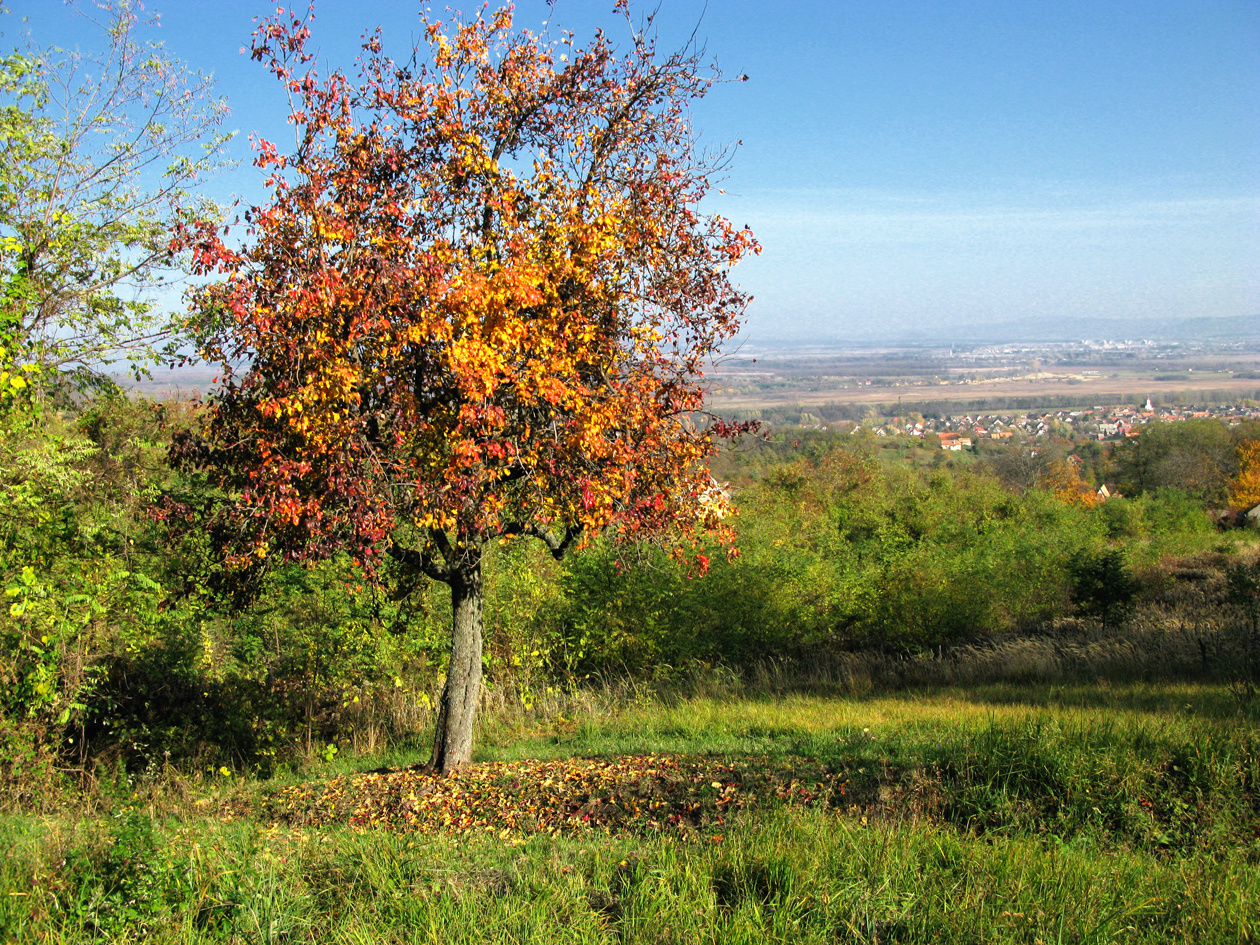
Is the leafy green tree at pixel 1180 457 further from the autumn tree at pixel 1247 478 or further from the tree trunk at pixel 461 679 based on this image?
the tree trunk at pixel 461 679

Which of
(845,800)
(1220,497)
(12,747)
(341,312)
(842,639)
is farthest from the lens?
(1220,497)

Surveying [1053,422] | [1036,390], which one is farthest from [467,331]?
[1036,390]

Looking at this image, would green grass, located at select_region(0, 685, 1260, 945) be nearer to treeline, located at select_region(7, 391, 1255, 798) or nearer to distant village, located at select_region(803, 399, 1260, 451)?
treeline, located at select_region(7, 391, 1255, 798)

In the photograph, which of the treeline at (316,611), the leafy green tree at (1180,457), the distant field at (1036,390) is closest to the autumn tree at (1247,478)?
the leafy green tree at (1180,457)

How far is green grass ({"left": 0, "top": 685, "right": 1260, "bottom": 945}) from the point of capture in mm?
3328

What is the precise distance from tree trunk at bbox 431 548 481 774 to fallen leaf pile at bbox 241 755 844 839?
8.2 inches

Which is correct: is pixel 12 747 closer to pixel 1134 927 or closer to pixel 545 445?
pixel 545 445

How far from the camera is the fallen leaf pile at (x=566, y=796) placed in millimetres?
5402

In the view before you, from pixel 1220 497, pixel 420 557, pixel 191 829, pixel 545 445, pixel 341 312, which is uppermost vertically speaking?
pixel 341 312

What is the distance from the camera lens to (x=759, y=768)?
6.28 meters

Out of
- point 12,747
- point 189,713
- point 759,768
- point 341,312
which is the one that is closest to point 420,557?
point 341,312

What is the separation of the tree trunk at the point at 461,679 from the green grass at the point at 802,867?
6.14 ft

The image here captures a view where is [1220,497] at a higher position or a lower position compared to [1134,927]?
lower

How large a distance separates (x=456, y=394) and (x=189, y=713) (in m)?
8.56
